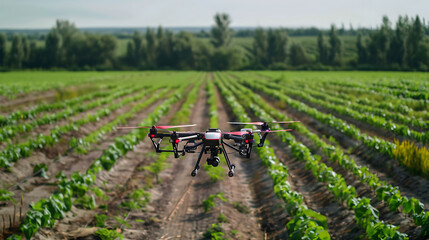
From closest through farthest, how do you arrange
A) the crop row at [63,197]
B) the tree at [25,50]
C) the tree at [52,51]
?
the crop row at [63,197], the tree at [25,50], the tree at [52,51]

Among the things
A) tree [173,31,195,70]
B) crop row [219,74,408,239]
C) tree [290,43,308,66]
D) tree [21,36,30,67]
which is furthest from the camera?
tree [173,31,195,70]

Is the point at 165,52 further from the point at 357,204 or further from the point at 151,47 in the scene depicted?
the point at 357,204

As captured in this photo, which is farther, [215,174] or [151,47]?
[151,47]

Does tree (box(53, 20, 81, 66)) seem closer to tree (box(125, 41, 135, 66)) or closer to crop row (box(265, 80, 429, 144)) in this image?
tree (box(125, 41, 135, 66))

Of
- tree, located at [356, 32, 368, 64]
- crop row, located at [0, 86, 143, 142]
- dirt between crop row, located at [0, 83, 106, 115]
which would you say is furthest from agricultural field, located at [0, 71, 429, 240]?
tree, located at [356, 32, 368, 64]

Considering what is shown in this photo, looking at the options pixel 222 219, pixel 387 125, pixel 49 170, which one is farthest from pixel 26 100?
pixel 222 219

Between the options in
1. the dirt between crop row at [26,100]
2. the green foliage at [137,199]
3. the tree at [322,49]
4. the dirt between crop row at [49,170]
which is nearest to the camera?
the green foliage at [137,199]

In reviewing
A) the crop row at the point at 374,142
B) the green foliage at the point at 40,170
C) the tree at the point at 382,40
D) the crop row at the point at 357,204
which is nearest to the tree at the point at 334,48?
the tree at the point at 382,40

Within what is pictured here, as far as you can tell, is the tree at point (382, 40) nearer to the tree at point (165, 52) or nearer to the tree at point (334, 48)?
the tree at point (334, 48)

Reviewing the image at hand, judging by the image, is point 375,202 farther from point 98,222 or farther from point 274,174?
point 98,222
